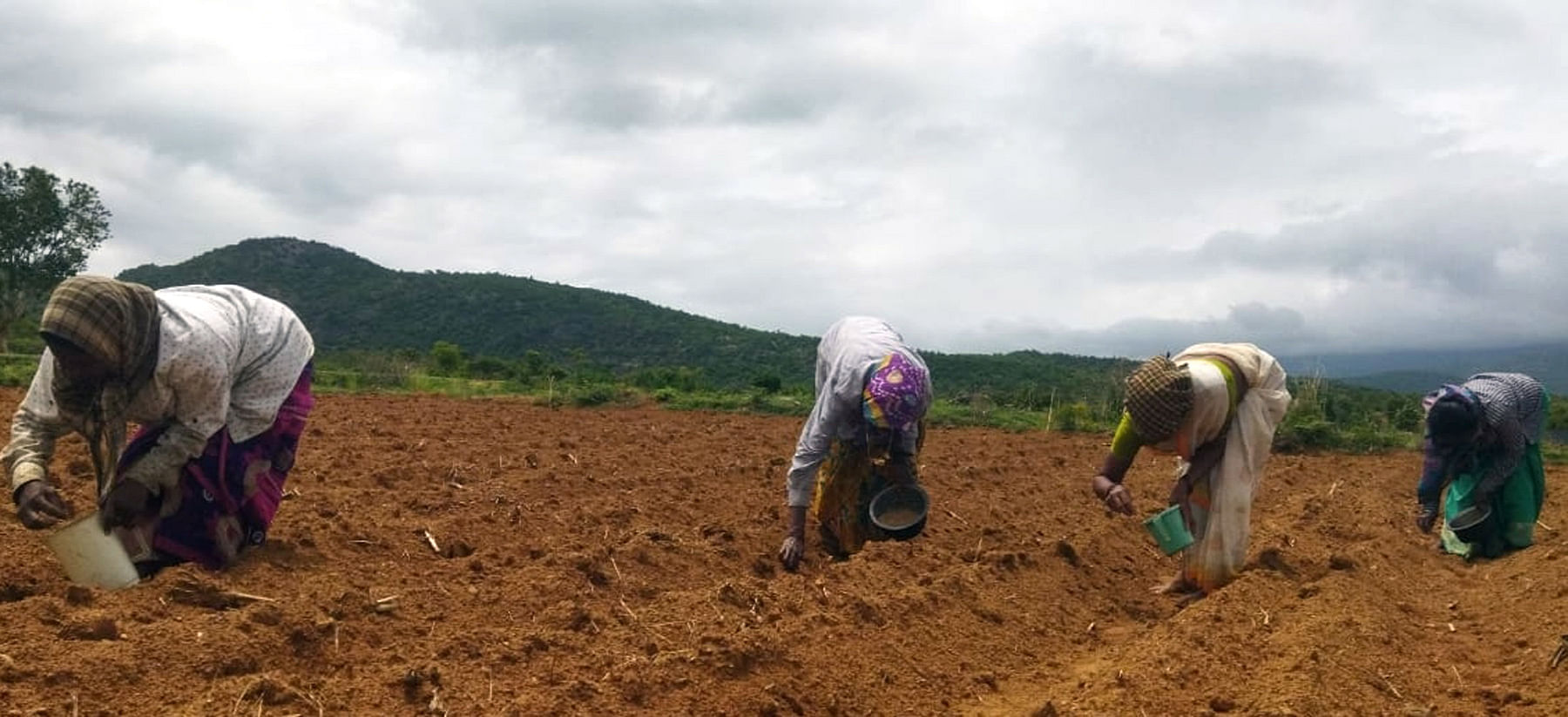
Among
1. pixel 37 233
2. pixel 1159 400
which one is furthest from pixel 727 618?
pixel 37 233

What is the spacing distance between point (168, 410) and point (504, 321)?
146 ft

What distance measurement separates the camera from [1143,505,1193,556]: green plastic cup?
450 cm

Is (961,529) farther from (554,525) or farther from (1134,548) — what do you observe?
(554,525)

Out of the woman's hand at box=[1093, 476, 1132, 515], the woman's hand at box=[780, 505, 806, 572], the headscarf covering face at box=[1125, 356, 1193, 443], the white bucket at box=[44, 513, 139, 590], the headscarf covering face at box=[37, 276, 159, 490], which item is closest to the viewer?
the headscarf covering face at box=[37, 276, 159, 490]

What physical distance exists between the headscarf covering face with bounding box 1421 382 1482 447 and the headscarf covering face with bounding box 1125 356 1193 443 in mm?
2365

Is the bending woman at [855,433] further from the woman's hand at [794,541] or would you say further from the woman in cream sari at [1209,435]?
the woman in cream sari at [1209,435]

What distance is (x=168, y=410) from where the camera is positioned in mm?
3756

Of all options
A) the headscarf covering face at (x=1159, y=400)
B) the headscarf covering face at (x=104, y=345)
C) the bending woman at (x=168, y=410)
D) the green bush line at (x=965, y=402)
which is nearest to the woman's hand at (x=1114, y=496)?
the headscarf covering face at (x=1159, y=400)

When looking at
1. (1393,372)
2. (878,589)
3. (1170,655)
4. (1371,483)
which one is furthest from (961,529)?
(1393,372)

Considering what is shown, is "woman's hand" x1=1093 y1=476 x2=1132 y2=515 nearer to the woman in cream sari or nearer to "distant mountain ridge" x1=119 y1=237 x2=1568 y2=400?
the woman in cream sari

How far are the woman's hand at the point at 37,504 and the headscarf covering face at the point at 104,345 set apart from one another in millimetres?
197

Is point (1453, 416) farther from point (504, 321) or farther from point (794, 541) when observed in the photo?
point (504, 321)

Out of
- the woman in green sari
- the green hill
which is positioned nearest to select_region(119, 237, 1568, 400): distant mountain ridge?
the green hill

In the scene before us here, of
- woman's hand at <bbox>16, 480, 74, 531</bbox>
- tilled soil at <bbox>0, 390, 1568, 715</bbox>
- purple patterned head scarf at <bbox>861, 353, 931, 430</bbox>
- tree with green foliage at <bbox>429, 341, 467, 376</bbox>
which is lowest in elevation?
tilled soil at <bbox>0, 390, 1568, 715</bbox>
